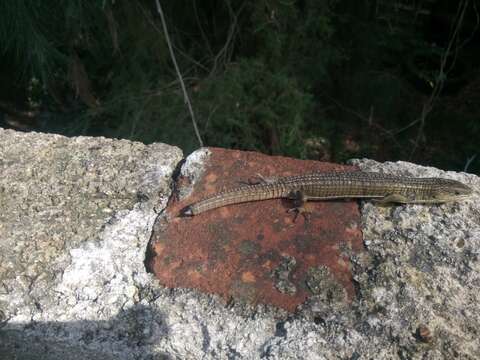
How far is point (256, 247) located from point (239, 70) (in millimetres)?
2856

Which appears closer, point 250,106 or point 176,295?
point 176,295

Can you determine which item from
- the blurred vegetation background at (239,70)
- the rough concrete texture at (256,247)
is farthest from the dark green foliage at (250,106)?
the rough concrete texture at (256,247)

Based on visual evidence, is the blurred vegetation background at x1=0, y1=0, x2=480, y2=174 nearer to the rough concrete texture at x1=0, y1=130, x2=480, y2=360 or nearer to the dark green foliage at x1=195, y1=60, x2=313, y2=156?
the dark green foliage at x1=195, y1=60, x2=313, y2=156

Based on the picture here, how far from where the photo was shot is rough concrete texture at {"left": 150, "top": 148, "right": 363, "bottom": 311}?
1.50m

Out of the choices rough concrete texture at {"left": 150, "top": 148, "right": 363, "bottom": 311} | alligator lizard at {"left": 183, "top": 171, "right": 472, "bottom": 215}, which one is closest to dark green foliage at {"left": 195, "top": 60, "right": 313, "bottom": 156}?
alligator lizard at {"left": 183, "top": 171, "right": 472, "bottom": 215}

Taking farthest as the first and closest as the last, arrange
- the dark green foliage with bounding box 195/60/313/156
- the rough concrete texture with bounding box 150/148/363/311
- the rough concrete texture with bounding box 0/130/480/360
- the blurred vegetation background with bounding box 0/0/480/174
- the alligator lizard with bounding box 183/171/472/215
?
1. the dark green foliage with bounding box 195/60/313/156
2. the blurred vegetation background with bounding box 0/0/480/174
3. the alligator lizard with bounding box 183/171/472/215
4. the rough concrete texture with bounding box 150/148/363/311
5. the rough concrete texture with bounding box 0/130/480/360

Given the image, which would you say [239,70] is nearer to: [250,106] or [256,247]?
[250,106]

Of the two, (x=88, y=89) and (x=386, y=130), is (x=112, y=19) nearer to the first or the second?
(x=88, y=89)

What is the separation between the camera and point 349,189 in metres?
1.85

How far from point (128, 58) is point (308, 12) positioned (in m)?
1.69

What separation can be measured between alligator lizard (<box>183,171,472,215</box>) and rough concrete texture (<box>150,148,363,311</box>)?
1.3 inches

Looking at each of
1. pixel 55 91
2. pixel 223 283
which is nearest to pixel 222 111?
pixel 55 91

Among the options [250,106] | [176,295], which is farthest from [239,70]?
A: [176,295]

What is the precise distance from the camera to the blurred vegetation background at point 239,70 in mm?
3982
